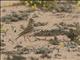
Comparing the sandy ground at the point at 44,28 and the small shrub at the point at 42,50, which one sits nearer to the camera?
the sandy ground at the point at 44,28

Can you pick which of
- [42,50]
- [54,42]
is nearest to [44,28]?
[54,42]

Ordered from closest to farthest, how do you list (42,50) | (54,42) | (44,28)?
(42,50) → (54,42) → (44,28)

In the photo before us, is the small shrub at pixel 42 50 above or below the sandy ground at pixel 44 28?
above

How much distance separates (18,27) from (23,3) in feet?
5.36

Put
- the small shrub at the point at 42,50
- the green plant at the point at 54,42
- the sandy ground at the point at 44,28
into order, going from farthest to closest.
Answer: the green plant at the point at 54,42, the small shrub at the point at 42,50, the sandy ground at the point at 44,28

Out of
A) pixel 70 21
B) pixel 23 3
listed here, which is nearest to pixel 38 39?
pixel 70 21

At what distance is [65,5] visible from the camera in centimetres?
846

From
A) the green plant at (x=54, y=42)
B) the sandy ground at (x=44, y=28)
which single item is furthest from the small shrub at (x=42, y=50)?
the green plant at (x=54, y=42)

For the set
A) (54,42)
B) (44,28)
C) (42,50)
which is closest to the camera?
(42,50)

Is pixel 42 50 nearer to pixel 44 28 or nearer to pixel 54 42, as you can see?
pixel 54 42

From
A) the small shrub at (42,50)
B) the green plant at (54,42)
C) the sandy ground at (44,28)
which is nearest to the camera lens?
the sandy ground at (44,28)

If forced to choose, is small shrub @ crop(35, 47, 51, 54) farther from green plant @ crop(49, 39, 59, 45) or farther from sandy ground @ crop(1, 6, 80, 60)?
green plant @ crop(49, 39, 59, 45)

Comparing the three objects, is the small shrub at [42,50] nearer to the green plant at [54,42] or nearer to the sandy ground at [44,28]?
the sandy ground at [44,28]

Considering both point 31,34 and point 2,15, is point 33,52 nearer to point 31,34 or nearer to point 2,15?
point 31,34
